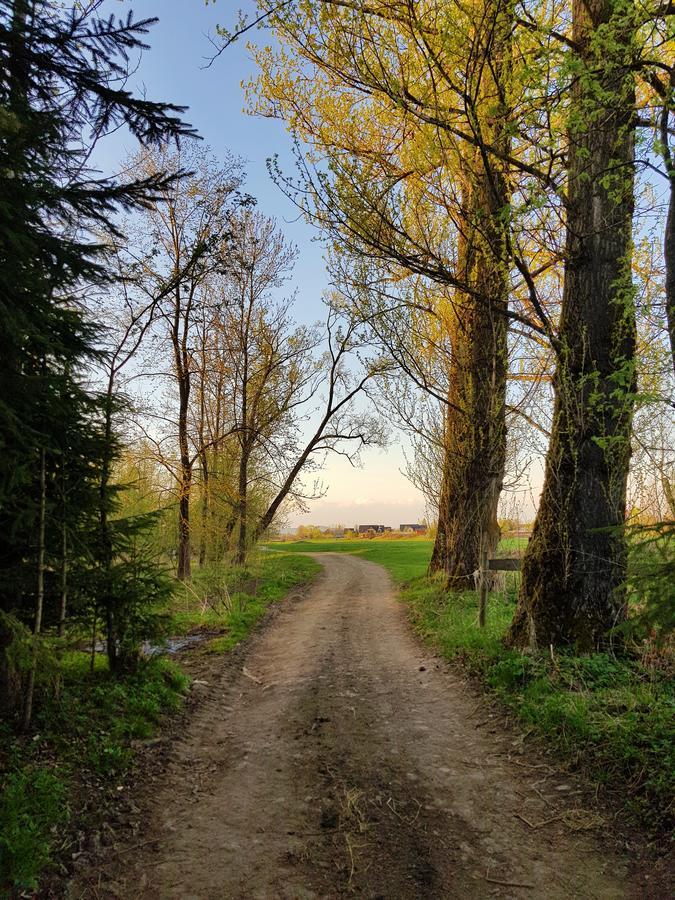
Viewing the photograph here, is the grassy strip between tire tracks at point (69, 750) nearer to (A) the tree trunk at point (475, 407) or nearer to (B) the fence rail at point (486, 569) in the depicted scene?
(B) the fence rail at point (486, 569)

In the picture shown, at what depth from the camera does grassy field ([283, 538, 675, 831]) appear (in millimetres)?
3625

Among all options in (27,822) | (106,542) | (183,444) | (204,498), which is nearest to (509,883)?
(27,822)

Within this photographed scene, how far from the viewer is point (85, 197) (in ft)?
17.6

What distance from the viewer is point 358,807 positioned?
3.64 meters

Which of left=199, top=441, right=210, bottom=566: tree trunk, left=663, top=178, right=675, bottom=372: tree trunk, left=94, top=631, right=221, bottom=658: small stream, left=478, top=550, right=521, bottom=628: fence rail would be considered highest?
left=663, top=178, right=675, bottom=372: tree trunk

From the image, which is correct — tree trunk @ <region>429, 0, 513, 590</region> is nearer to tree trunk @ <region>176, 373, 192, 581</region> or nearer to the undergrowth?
the undergrowth

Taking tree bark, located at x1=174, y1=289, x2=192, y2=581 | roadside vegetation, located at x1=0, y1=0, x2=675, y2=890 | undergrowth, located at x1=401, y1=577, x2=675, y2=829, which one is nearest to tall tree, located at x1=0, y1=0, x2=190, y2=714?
roadside vegetation, located at x1=0, y1=0, x2=675, y2=890

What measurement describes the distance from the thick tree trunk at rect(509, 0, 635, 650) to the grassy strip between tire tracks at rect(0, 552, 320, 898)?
4.17 meters

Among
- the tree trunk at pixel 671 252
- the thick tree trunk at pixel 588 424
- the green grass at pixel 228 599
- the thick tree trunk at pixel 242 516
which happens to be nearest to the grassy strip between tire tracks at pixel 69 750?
the green grass at pixel 228 599

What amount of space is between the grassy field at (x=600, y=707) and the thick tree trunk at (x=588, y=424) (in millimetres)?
453

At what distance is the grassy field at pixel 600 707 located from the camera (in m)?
3.62

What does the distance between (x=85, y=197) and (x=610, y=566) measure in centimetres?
689

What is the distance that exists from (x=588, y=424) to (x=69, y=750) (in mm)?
5950

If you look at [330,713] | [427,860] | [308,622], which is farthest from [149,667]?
[308,622]
